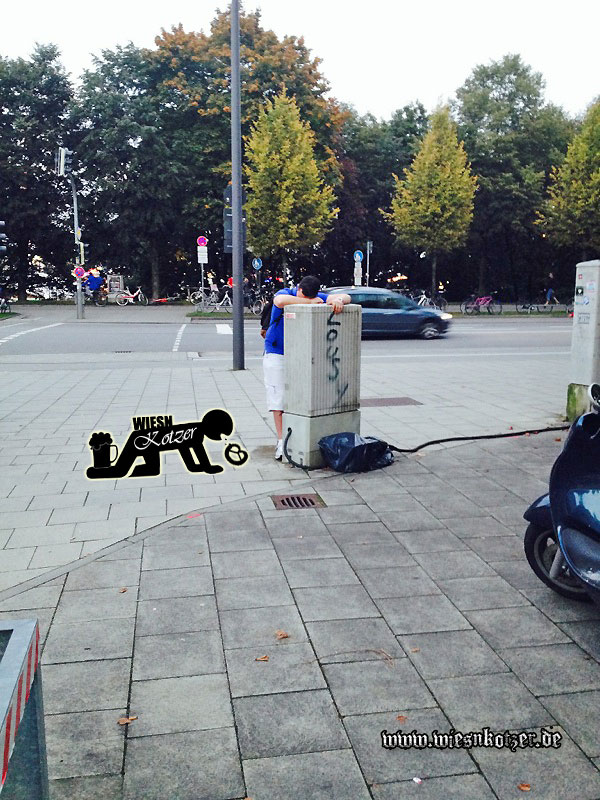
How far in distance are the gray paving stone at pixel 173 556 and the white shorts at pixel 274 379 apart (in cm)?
241

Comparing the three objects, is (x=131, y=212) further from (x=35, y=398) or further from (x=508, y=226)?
(x=35, y=398)

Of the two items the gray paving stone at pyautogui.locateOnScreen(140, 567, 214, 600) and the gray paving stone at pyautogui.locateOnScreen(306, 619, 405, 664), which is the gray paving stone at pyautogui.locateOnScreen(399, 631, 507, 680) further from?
the gray paving stone at pyautogui.locateOnScreen(140, 567, 214, 600)

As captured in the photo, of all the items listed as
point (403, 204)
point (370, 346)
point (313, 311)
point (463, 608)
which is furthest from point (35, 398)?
point (403, 204)

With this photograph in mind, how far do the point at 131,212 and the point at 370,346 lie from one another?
843 inches

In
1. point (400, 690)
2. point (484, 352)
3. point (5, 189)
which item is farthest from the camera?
point (5, 189)

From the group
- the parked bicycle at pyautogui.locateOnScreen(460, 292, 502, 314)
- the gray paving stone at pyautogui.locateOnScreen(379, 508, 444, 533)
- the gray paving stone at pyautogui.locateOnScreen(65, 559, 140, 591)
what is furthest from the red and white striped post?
the parked bicycle at pyautogui.locateOnScreen(460, 292, 502, 314)

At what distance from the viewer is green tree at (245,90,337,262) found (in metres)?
34.4

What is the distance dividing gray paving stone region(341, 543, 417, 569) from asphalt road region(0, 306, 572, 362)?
40.3 ft

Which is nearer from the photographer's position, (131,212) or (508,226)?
(131,212)

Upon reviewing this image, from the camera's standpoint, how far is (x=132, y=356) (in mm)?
17219

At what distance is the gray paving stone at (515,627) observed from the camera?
3590mm

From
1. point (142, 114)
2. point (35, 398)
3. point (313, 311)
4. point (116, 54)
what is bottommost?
point (35, 398)

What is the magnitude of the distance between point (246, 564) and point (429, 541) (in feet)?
3.97

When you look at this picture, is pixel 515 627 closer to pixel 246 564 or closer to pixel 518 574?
pixel 518 574
